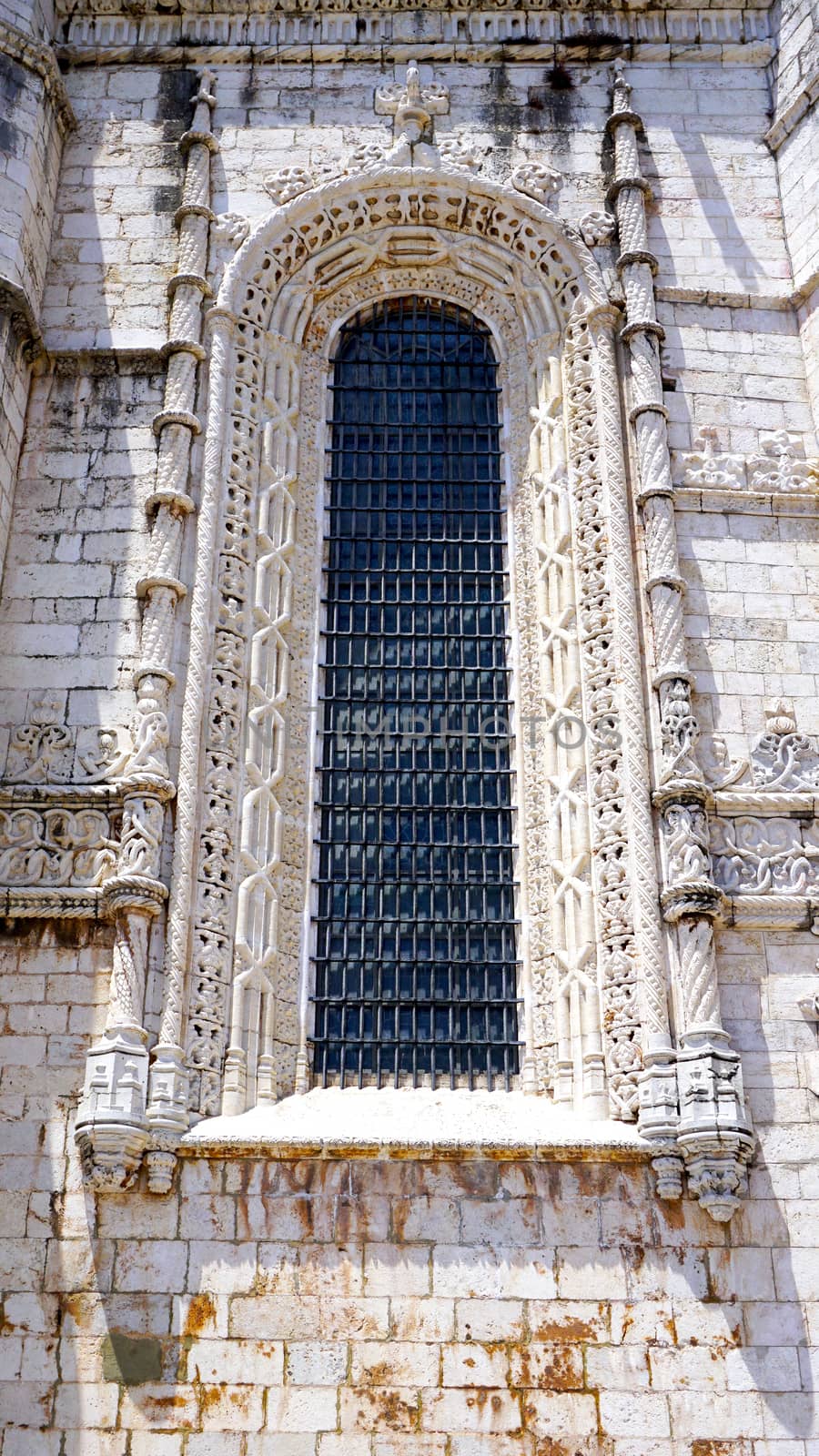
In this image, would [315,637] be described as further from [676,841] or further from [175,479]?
[676,841]

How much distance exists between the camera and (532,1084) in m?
10.6

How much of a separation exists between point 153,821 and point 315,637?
7.30 feet

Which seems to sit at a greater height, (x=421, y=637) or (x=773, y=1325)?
(x=421, y=637)

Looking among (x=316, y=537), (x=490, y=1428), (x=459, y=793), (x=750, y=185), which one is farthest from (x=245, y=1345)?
(x=750, y=185)

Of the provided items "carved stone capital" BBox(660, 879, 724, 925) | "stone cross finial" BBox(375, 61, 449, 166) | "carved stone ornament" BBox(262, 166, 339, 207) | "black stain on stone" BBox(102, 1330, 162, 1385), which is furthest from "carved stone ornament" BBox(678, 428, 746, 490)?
"black stain on stone" BBox(102, 1330, 162, 1385)

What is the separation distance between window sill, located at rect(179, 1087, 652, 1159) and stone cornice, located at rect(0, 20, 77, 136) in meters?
8.43

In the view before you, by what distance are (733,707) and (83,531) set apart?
16.1 feet

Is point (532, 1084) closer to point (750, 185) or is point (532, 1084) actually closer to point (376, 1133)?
point (376, 1133)

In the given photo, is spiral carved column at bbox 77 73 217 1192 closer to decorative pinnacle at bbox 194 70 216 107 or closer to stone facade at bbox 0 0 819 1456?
stone facade at bbox 0 0 819 1456

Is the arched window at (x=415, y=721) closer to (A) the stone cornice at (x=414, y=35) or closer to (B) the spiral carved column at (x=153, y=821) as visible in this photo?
(B) the spiral carved column at (x=153, y=821)

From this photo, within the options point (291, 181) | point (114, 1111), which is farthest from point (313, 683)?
point (291, 181)

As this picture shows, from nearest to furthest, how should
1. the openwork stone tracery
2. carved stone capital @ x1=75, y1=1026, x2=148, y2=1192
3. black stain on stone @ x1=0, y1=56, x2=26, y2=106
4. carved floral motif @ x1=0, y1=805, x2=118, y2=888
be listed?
carved stone capital @ x1=75, y1=1026, x2=148, y2=1192
the openwork stone tracery
carved floral motif @ x1=0, y1=805, x2=118, y2=888
black stain on stone @ x1=0, y1=56, x2=26, y2=106

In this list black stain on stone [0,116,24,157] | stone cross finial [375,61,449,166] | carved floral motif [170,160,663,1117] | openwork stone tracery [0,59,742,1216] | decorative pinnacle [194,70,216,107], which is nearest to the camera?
openwork stone tracery [0,59,742,1216]

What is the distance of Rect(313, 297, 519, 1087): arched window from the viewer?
10.9m
